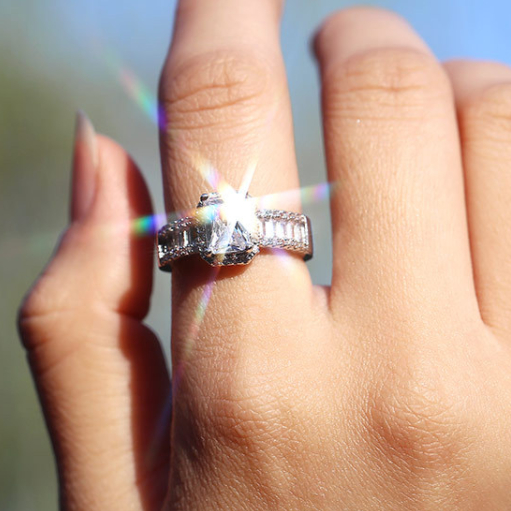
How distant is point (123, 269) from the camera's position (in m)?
1.40

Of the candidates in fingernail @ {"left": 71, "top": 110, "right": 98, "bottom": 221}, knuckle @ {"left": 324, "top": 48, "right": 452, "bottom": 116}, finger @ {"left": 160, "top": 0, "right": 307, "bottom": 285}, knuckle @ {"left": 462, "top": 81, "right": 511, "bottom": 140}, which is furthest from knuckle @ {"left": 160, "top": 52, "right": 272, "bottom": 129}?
knuckle @ {"left": 462, "top": 81, "right": 511, "bottom": 140}

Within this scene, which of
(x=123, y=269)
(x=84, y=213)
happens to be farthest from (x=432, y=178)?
(x=84, y=213)

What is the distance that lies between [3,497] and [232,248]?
245cm

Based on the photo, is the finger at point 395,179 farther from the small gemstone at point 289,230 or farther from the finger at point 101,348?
the finger at point 101,348

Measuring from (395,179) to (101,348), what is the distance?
84 cm

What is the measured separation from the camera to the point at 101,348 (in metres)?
1.35

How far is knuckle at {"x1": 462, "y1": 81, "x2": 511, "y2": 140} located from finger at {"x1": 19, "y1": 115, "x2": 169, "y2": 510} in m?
0.90

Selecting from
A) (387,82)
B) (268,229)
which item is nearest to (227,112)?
(268,229)

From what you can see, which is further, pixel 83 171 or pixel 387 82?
pixel 83 171

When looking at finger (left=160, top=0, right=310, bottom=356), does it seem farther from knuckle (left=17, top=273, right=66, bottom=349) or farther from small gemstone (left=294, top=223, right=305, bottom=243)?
knuckle (left=17, top=273, right=66, bottom=349)

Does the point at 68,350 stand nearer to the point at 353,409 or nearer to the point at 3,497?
the point at 353,409

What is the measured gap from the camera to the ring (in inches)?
42.0

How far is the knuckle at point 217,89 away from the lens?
3.87 ft

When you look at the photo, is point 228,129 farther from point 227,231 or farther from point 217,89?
point 227,231
